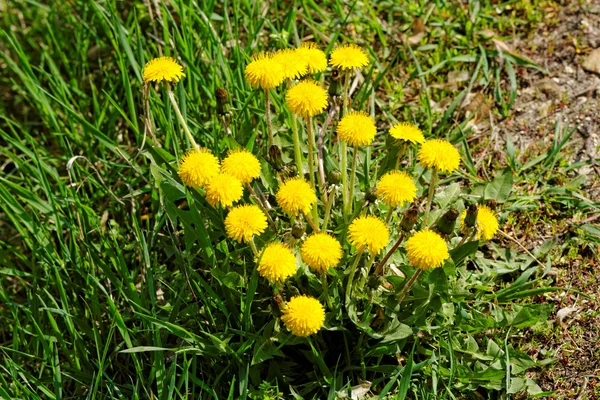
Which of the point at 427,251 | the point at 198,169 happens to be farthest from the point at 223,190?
the point at 427,251

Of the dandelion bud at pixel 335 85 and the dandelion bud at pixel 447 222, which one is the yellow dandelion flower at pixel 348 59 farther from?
the dandelion bud at pixel 447 222

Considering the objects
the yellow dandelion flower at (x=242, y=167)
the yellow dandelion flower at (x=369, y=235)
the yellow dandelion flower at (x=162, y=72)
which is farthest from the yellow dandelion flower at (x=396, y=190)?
the yellow dandelion flower at (x=162, y=72)

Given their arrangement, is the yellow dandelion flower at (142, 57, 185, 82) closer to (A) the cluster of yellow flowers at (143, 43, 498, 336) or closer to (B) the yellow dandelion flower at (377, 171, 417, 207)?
(A) the cluster of yellow flowers at (143, 43, 498, 336)

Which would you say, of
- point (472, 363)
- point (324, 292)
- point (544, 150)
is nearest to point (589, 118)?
point (544, 150)

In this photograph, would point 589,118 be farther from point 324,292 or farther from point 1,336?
point 1,336

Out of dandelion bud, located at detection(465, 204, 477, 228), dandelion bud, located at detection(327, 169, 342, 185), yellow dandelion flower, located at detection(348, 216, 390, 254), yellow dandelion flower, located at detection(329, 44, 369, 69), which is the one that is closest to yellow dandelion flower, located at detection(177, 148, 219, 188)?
dandelion bud, located at detection(327, 169, 342, 185)
